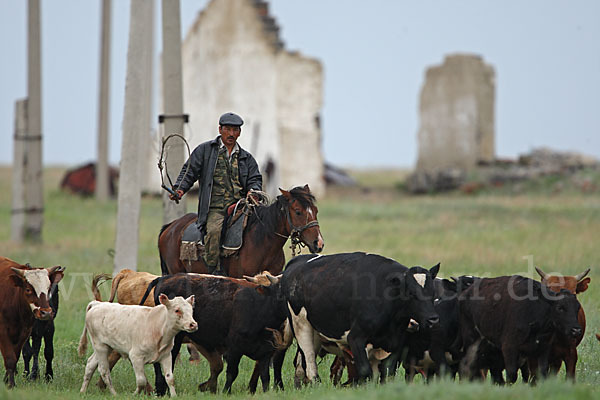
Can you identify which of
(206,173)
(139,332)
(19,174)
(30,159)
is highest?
(206,173)

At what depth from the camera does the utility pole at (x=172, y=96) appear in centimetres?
1669

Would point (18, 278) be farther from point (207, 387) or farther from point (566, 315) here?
point (566, 315)

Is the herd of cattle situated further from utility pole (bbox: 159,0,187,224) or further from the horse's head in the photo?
utility pole (bbox: 159,0,187,224)

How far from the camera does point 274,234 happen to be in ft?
44.3

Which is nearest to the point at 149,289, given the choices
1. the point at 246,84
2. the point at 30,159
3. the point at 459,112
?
the point at 30,159

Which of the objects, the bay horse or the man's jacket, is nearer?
the bay horse

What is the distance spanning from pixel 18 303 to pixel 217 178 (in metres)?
3.35

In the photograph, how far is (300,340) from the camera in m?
11.6

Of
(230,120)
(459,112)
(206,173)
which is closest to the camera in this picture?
(230,120)

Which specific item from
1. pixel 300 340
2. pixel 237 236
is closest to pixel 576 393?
pixel 300 340

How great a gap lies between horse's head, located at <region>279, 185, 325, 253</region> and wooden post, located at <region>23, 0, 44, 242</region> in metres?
14.7

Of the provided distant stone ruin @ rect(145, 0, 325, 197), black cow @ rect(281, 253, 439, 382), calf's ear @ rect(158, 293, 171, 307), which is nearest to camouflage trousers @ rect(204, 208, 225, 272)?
black cow @ rect(281, 253, 439, 382)

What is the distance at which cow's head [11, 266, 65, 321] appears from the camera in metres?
11.2

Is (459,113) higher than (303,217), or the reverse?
(459,113)
